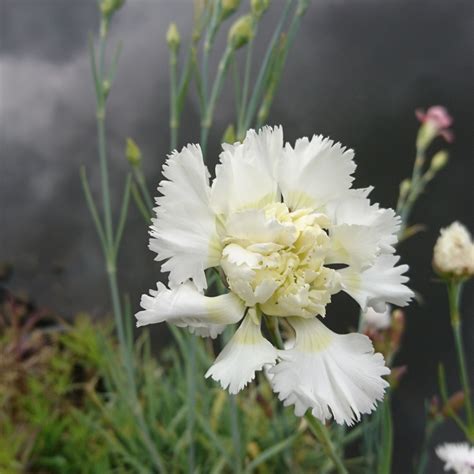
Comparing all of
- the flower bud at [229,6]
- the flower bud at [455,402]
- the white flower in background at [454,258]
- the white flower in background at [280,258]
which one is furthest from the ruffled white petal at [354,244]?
the flower bud at [229,6]

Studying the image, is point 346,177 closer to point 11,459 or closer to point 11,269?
point 11,459

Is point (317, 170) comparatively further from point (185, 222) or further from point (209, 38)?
point (209, 38)

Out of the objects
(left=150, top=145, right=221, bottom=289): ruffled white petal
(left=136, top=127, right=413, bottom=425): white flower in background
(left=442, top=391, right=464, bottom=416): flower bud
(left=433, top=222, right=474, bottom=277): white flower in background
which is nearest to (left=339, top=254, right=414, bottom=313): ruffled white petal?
(left=136, top=127, right=413, bottom=425): white flower in background

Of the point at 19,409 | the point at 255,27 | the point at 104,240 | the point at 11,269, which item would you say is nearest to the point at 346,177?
the point at 255,27

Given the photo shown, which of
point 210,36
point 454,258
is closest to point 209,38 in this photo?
point 210,36

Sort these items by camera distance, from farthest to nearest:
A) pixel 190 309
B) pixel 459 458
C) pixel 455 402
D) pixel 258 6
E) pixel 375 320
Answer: pixel 375 320 → pixel 258 6 → pixel 455 402 → pixel 459 458 → pixel 190 309

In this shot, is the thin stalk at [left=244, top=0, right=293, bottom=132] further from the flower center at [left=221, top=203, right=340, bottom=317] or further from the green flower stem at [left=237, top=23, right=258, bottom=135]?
the flower center at [left=221, top=203, right=340, bottom=317]

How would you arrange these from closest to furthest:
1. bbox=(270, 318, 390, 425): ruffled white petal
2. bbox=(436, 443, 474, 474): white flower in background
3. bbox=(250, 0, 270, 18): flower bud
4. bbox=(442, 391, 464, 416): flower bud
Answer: bbox=(270, 318, 390, 425): ruffled white petal
bbox=(436, 443, 474, 474): white flower in background
bbox=(442, 391, 464, 416): flower bud
bbox=(250, 0, 270, 18): flower bud
